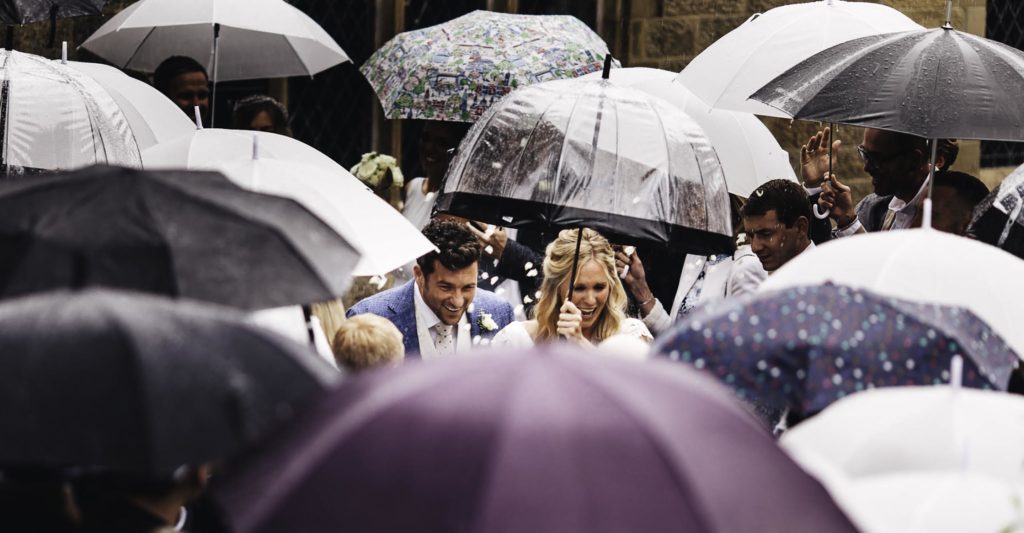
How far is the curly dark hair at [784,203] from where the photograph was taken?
24.6 ft

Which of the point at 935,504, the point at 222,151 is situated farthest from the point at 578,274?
the point at 935,504

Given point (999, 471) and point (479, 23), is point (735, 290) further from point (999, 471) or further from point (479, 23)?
point (999, 471)

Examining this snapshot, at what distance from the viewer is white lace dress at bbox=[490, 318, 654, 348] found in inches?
281

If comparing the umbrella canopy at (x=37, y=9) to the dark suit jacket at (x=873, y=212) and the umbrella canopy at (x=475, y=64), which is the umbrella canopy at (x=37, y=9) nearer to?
the umbrella canopy at (x=475, y=64)

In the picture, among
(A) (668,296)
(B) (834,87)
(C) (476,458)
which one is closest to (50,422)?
(C) (476,458)

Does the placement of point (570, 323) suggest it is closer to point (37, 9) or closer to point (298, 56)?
point (37, 9)

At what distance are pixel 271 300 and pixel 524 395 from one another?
116 centimetres

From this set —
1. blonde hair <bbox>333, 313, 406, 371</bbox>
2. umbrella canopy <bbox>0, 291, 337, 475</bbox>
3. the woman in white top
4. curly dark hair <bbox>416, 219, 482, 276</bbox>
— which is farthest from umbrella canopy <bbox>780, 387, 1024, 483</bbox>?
curly dark hair <bbox>416, 219, 482, 276</bbox>

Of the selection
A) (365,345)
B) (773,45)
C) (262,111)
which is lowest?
(365,345)

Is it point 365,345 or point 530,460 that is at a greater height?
point 530,460

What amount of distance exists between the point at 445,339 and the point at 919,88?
241 centimetres

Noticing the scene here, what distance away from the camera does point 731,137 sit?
860cm

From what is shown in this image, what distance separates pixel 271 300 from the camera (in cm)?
369

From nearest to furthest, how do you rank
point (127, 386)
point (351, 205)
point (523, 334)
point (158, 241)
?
point (127, 386)
point (158, 241)
point (351, 205)
point (523, 334)
